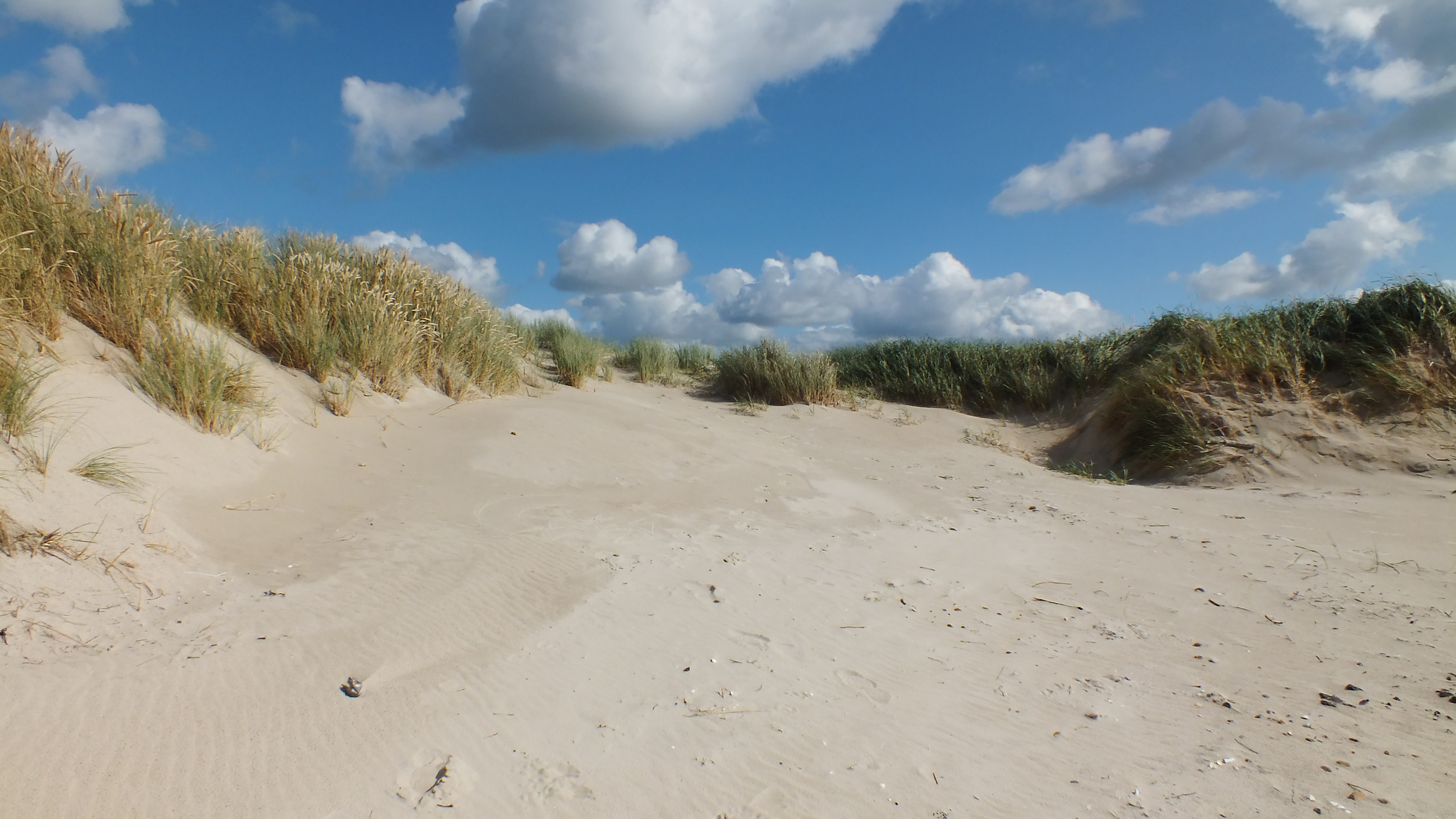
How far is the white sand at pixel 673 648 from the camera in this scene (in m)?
2.42

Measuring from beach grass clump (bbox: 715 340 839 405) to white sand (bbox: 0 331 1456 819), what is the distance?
5.90m

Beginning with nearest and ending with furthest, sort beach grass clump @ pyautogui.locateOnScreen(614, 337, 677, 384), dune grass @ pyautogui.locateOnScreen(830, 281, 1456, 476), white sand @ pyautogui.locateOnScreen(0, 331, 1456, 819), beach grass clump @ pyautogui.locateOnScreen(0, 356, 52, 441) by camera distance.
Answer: white sand @ pyautogui.locateOnScreen(0, 331, 1456, 819)
beach grass clump @ pyautogui.locateOnScreen(0, 356, 52, 441)
dune grass @ pyautogui.locateOnScreen(830, 281, 1456, 476)
beach grass clump @ pyautogui.locateOnScreen(614, 337, 677, 384)

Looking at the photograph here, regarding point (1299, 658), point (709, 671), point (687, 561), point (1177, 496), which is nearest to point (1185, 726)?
point (1299, 658)

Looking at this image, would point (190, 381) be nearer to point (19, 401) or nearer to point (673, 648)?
point (19, 401)

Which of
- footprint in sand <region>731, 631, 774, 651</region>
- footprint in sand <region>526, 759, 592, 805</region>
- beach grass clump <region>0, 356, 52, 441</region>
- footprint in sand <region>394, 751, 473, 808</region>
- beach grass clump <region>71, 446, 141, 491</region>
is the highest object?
beach grass clump <region>0, 356, 52, 441</region>

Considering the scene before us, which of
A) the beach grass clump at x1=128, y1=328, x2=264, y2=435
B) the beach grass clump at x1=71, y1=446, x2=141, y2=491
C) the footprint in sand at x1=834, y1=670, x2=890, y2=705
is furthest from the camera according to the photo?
the beach grass clump at x1=128, y1=328, x2=264, y2=435

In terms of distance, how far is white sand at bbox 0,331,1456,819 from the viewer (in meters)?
2.42

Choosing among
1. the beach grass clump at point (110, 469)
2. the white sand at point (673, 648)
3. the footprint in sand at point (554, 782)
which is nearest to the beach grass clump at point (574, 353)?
the white sand at point (673, 648)

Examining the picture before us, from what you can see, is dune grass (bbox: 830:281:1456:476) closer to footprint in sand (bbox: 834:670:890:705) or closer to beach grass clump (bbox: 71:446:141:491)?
footprint in sand (bbox: 834:670:890:705)

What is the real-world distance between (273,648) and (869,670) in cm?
260

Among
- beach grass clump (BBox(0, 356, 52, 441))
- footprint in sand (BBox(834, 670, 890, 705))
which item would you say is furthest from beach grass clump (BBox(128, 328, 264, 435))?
footprint in sand (BBox(834, 670, 890, 705))

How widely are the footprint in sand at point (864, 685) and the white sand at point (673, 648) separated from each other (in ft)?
0.04

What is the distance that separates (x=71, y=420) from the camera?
13.5 ft

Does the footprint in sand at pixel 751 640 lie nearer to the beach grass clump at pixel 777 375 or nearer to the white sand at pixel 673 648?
the white sand at pixel 673 648
